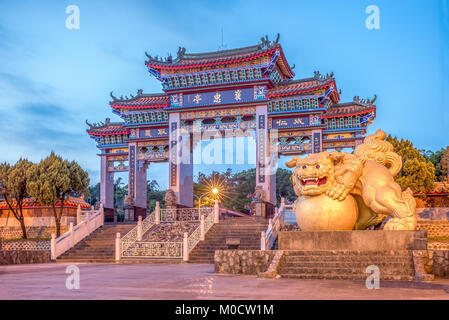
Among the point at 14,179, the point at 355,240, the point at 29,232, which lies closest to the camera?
the point at 355,240

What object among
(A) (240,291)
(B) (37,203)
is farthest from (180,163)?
(A) (240,291)

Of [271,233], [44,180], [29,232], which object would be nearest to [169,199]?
[44,180]

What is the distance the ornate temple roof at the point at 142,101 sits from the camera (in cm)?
2430

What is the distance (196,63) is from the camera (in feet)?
73.4

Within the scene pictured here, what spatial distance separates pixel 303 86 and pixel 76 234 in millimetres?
12010

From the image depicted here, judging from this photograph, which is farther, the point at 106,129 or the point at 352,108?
the point at 106,129

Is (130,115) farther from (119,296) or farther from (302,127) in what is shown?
(119,296)

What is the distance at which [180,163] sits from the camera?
22672mm

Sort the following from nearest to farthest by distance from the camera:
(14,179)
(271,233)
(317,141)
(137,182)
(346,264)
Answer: (346,264)
(271,233)
(14,179)
(317,141)
(137,182)

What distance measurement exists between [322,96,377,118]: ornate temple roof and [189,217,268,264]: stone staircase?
7148 millimetres

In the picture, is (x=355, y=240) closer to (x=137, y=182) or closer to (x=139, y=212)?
(x=139, y=212)

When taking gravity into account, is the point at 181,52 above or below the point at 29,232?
above

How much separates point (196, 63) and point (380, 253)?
16095 mm

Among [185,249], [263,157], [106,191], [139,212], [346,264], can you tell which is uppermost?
Answer: [263,157]
